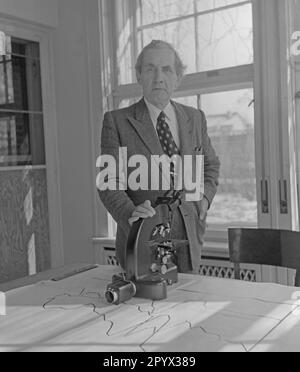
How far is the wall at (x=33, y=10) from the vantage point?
3.18 meters

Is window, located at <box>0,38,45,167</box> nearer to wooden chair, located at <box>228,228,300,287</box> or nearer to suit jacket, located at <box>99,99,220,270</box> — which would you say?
suit jacket, located at <box>99,99,220,270</box>

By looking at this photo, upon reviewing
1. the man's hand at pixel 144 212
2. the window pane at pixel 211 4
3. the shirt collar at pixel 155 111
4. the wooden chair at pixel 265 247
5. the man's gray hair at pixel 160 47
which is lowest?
the wooden chair at pixel 265 247

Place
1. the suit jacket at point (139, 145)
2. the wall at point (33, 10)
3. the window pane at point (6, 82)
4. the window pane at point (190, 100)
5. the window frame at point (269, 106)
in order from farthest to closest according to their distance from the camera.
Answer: the window pane at point (6, 82)
the wall at point (33, 10)
the window pane at point (190, 100)
the window frame at point (269, 106)
the suit jacket at point (139, 145)

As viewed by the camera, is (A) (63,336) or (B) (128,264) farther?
(B) (128,264)

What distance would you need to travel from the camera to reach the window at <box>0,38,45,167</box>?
3.34m

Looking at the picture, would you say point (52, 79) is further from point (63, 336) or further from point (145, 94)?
point (63, 336)

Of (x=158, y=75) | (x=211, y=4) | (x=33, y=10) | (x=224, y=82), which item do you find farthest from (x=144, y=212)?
(x=33, y=10)

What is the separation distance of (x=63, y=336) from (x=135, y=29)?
98.5 inches

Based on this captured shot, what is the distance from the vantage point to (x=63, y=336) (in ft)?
4.14

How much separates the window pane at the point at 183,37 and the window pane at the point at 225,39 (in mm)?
48

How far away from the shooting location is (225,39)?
288 cm

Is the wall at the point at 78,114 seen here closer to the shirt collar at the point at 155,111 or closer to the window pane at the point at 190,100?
the window pane at the point at 190,100

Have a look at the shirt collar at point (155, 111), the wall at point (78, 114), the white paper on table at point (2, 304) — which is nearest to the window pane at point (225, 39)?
the shirt collar at point (155, 111)
